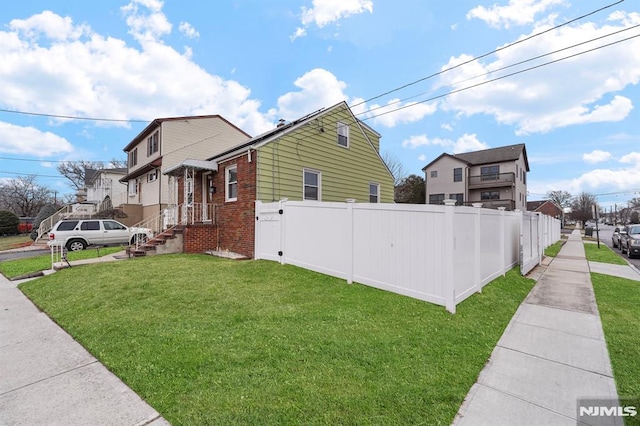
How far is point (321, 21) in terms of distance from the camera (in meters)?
9.82

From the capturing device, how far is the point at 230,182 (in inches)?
423

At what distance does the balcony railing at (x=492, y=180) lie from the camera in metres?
31.1

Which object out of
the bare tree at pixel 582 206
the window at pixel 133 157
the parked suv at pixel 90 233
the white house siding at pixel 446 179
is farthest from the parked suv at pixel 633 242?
the bare tree at pixel 582 206

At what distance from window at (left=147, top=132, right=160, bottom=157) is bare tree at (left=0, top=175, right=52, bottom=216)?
38515 millimetres

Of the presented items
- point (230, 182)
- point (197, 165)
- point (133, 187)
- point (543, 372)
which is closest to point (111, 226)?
point (197, 165)

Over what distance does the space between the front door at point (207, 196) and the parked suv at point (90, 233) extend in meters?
3.57

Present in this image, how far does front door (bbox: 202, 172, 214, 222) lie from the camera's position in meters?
11.5

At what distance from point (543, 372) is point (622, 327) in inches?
97.9

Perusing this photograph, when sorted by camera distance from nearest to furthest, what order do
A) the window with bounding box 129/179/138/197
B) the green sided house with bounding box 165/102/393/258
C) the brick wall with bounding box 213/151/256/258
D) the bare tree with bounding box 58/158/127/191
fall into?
the brick wall with bounding box 213/151/256/258, the green sided house with bounding box 165/102/393/258, the window with bounding box 129/179/138/197, the bare tree with bounding box 58/158/127/191

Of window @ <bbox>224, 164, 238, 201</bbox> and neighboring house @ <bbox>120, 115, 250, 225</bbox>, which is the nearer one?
window @ <bbox>224, 164, 238, 201</bbox>

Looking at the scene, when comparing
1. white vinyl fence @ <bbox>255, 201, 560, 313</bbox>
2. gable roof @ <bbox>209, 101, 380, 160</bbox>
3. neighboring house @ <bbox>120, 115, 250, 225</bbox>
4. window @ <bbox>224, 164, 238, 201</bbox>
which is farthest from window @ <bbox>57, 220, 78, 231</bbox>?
white vinyl fence @ <bbox>255, 201, 560, 313</bbox>

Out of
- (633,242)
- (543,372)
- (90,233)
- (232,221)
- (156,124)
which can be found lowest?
(543,372)

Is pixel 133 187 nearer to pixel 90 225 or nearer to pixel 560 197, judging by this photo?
pixel 90 225

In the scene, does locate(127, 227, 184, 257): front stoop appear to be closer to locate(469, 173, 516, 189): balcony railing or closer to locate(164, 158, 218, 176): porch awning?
locate(164, 158, 218, 176): porch awning
